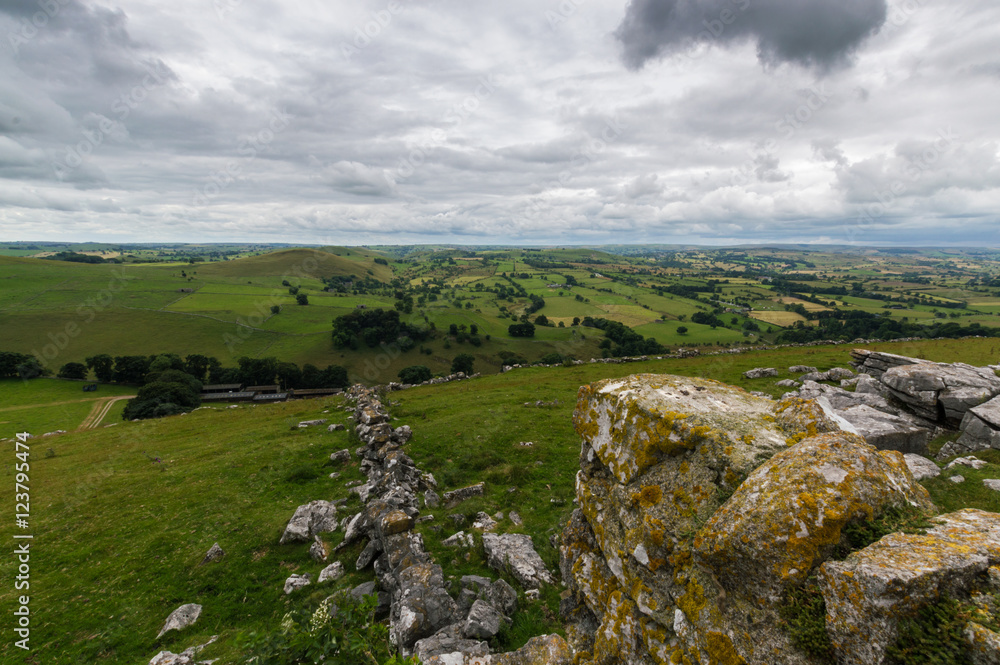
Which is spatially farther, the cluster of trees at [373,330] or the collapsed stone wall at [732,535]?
the cluster of trees at [373,330]

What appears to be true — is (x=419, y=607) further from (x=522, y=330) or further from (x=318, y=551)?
(x=522, y=330)

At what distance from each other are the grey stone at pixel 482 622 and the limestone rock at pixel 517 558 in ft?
5.50

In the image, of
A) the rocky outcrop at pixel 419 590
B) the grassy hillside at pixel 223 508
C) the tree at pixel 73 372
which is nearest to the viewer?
the rocky outcrop at pixel 419 590

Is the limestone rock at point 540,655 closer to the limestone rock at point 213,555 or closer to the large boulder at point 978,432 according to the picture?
the limestone rock at point 213,555

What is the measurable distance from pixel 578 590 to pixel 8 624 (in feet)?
54.1

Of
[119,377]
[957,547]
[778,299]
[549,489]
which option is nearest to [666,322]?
[778,299]

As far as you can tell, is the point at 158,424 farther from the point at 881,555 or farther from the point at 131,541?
the point at 881,555

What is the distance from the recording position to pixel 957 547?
4281 millimetres

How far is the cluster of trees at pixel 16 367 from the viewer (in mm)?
71250

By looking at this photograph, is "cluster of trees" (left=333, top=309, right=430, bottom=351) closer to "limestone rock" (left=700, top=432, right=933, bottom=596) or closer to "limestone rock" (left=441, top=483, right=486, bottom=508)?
"limestone rock" (left=441, top=483, right=486, bottom=508)

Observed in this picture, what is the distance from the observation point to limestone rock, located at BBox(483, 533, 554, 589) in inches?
401

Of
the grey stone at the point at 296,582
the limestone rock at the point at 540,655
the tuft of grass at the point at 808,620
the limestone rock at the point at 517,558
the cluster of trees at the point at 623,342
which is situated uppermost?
the tuft of grass at the point at 808,620

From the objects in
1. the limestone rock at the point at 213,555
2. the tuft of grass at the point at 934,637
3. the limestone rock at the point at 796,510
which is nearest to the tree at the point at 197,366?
the limestone rock at the point at 213,555

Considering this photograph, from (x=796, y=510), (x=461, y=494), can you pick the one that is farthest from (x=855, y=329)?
(x=796, y=510)
